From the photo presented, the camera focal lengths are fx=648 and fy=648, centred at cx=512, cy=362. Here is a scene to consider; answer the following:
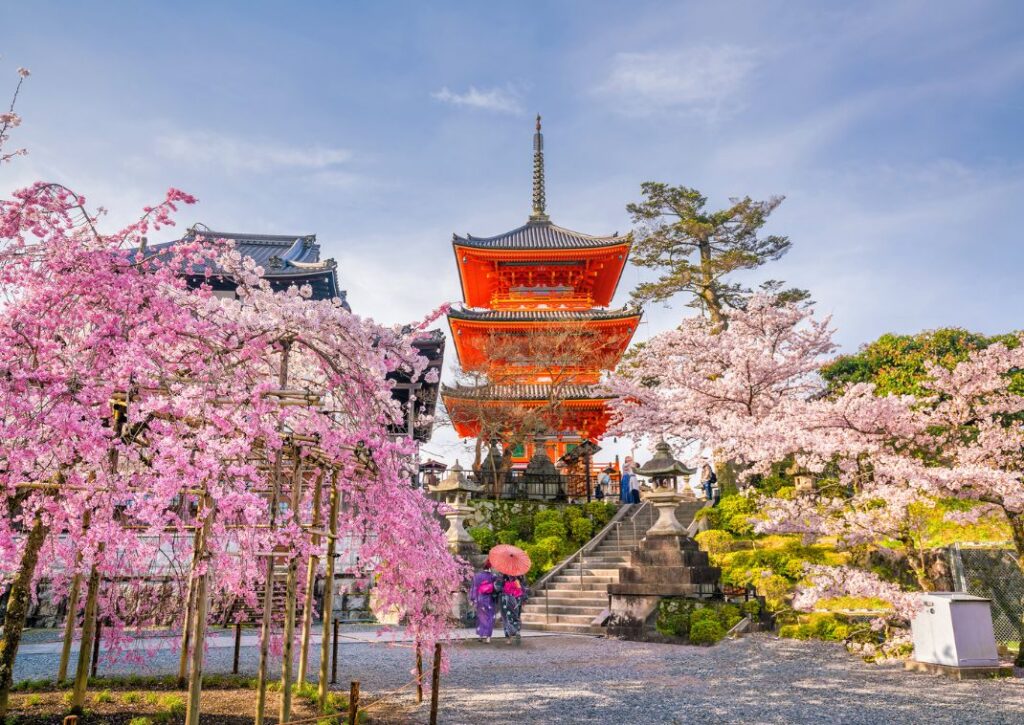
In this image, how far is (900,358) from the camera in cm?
2367

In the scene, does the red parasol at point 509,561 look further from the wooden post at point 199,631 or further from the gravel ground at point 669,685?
the wooden post at point 199,631

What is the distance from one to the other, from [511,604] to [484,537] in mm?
6858

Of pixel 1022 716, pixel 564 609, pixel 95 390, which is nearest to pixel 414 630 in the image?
pixel 95 390

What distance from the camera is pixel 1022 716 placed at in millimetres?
6422

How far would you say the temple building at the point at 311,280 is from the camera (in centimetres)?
2103

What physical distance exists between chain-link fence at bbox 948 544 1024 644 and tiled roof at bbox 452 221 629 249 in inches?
770

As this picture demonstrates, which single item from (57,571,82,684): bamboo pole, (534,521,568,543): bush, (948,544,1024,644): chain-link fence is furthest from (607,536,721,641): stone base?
(57,571,82,684): bamboo pole

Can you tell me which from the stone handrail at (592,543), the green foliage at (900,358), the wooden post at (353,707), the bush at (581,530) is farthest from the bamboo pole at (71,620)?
the green foliage at (900,358)

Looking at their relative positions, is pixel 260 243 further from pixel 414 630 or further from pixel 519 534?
pixel 414 630

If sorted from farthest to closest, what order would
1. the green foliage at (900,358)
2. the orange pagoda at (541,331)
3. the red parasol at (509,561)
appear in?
the orange pagoda at (541,331) → the green foliage at (900,358) → the red parasol at (509,561)

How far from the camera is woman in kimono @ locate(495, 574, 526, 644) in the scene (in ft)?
40.7

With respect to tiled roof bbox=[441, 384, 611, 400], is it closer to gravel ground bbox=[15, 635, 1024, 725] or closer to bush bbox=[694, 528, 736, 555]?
bush bbox=[694, 528, 736, 555]

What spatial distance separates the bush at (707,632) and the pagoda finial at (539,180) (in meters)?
26.7

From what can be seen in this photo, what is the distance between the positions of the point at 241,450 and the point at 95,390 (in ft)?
4.26
